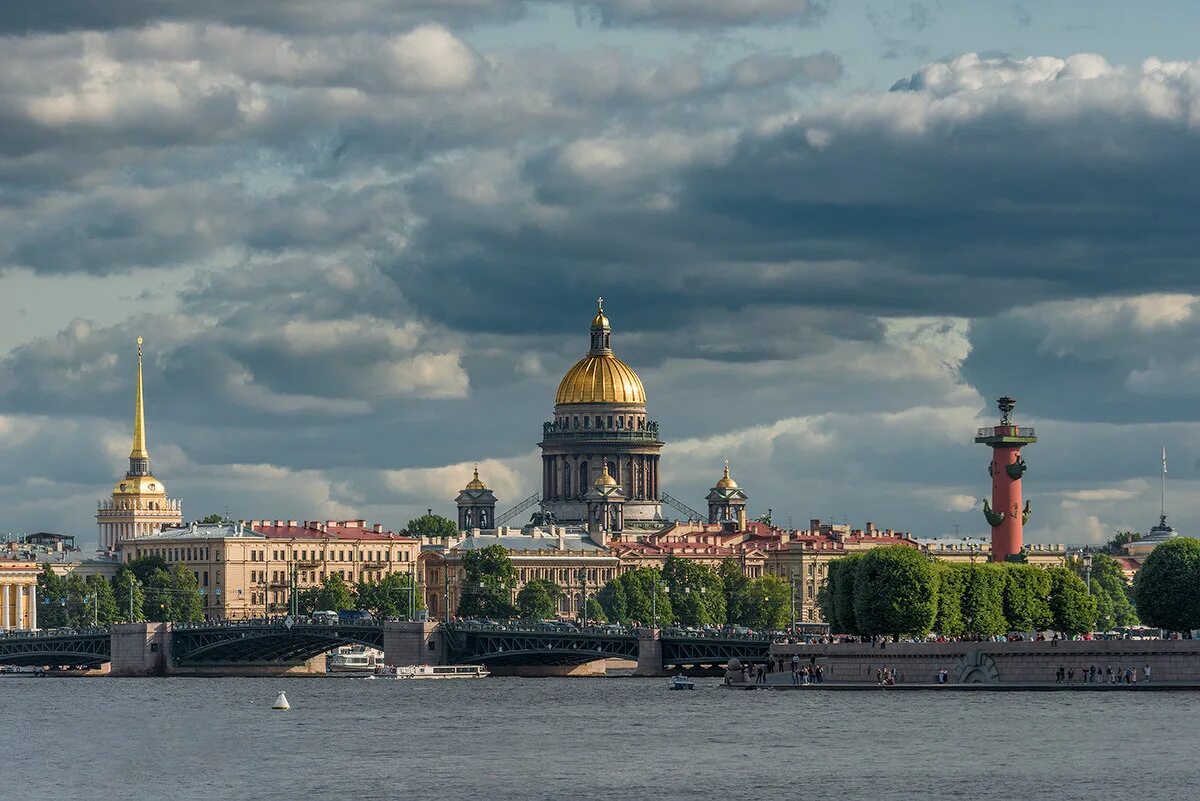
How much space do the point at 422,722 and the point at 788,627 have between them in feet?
241

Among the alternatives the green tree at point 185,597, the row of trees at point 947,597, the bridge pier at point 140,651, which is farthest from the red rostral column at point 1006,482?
the green tree at point 185,597

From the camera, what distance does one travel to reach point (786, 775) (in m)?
66.5

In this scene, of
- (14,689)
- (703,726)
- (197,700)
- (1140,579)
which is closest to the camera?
(703,726)

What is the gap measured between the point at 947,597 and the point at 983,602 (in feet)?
5.24

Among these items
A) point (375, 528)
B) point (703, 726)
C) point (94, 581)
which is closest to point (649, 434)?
point (375, 528)

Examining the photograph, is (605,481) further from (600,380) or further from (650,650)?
(650,650)

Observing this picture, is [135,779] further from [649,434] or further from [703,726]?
[649,434]

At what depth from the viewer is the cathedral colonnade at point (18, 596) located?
547ft

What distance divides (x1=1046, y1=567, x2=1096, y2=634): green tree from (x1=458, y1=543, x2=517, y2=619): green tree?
187 feet

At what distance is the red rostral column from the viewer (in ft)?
350

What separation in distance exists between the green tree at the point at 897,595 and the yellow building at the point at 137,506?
334ft

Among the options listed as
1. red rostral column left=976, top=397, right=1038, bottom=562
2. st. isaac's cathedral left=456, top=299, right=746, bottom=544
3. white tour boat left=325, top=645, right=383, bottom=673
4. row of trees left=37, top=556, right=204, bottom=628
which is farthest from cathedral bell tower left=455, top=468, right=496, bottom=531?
red rostral column left=976, top=397, right=1038, bottom=562

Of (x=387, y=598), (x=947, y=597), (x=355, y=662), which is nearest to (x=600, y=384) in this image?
(x=387, y=598)

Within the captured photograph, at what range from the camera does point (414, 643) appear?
119500 mm
